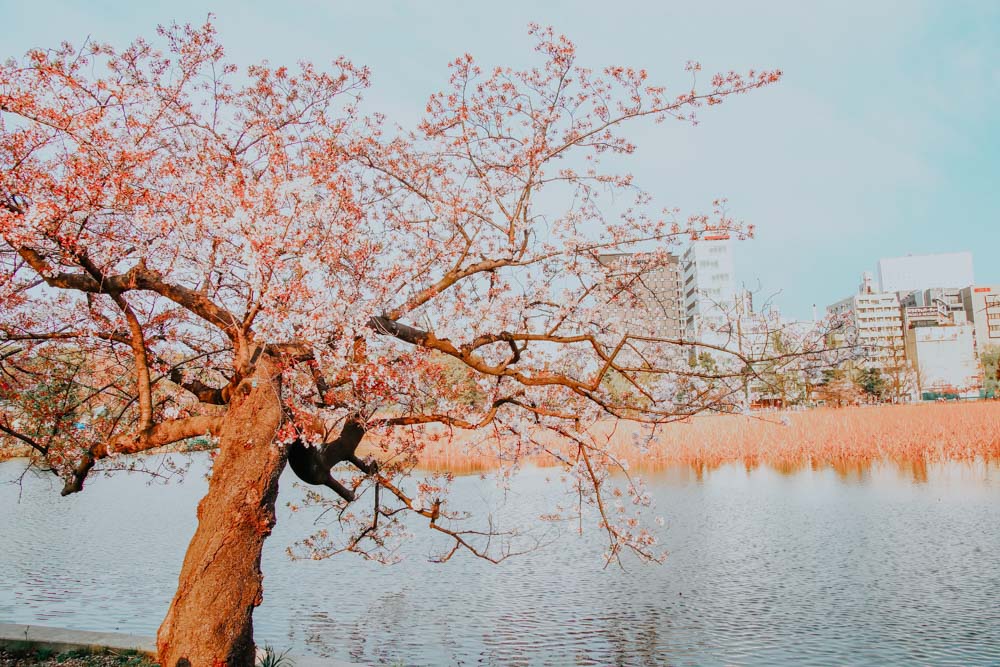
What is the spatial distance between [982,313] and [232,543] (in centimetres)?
15241

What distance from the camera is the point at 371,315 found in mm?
4719

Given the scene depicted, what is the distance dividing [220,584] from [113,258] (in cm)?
215

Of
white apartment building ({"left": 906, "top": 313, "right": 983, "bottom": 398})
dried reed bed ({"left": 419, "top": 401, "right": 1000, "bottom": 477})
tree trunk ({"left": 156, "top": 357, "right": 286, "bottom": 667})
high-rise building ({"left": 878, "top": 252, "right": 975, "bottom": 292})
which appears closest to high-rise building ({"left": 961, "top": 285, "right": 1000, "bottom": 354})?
white apartment building ({"left": 906, "top": 313, "right": 983, "bottom": 398})

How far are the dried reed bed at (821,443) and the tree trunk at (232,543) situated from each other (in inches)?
659

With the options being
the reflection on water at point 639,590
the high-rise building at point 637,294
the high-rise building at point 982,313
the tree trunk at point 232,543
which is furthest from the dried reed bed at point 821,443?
the high-rise building at point 982,313

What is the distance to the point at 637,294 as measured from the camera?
6504 mm

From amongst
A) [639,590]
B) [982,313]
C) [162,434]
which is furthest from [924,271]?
[162,434]

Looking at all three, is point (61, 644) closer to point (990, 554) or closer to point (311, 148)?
point (311, 148)

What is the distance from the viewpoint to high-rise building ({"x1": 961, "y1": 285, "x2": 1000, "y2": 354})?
12300cm

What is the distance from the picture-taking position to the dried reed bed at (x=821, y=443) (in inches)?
863

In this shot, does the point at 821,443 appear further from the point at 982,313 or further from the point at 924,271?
the point at 924,271

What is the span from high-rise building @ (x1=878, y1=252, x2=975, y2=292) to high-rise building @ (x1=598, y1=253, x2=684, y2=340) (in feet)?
524

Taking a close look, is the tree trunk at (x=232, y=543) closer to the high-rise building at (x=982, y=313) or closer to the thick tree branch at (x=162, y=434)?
the thick tree branch at (x=162, y=434)

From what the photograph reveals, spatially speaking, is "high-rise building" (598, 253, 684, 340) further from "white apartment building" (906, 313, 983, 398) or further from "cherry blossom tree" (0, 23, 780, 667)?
"white apartment building" (906, 313, 983, 398)
